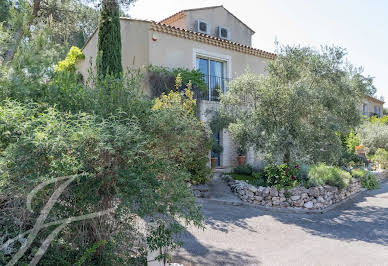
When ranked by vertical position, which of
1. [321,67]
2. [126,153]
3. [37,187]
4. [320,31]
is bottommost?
[37,187]

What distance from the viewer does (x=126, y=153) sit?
3.52 metres

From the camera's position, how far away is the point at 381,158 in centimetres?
1912

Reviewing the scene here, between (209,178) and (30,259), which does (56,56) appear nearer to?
(30,259)

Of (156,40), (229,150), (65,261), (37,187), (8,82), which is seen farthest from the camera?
(229,150)

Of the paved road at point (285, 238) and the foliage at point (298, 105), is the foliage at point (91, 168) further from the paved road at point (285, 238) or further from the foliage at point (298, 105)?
the foliage at point (298, 105)

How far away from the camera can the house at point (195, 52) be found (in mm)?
13117

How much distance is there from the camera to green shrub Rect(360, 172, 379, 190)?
14.7 meters

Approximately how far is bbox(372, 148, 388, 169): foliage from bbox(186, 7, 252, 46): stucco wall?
36.3 feet

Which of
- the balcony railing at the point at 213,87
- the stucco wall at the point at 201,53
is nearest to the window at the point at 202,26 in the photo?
the stucco wall at the point at 201,53

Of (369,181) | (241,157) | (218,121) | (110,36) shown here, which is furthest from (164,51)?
(369,181)

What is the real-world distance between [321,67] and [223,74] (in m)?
6.11

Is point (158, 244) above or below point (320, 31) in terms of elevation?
below

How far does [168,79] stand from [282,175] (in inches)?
227

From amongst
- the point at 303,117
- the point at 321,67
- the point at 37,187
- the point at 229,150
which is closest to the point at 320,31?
the point at 321,67
